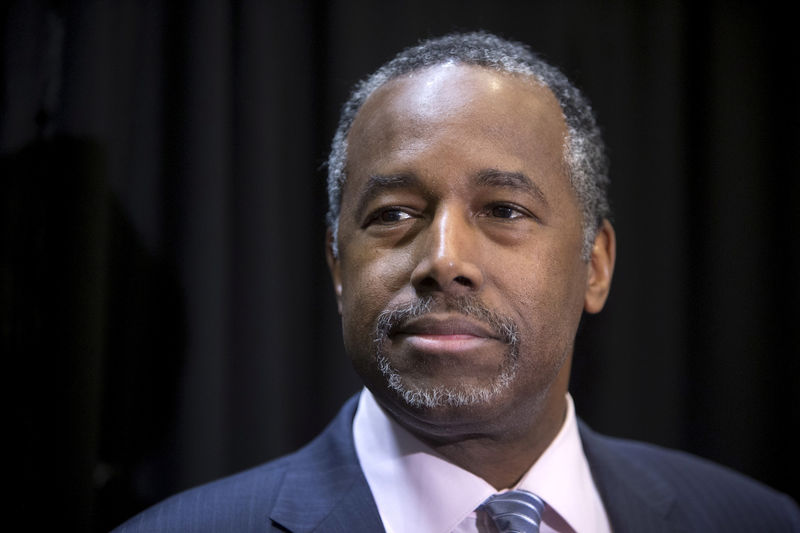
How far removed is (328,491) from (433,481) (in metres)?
0.21

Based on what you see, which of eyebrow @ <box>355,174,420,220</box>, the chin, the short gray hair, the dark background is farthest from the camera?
the dark background

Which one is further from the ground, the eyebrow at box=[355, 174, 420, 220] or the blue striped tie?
the eyebrow at box=[355, 174, 420, 220]

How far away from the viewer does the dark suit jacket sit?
1.23m

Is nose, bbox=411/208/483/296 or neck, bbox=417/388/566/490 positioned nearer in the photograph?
nose, bbox=411/208/483/296

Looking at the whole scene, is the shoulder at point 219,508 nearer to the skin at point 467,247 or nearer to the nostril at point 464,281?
the skin at point 467,247

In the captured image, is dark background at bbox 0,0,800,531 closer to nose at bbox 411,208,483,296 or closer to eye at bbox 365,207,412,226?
eye at bbox 365,207,412,226

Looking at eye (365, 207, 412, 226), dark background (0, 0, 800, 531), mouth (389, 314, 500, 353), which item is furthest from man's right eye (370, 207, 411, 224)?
dark background (0, 0, 800, 531)

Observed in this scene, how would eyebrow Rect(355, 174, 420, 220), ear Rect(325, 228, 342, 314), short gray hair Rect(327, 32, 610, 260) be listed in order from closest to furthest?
eyebrow Rect(355, 174, 420, 220) → short gray hair Rect(327, 32, 610, 260) → ear Rect(325, 228, 342, 314)

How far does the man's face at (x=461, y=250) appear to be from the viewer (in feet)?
3.70

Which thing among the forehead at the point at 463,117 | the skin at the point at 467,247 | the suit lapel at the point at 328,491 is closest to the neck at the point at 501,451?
the skin at the point at 467,247

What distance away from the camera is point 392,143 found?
1.26m

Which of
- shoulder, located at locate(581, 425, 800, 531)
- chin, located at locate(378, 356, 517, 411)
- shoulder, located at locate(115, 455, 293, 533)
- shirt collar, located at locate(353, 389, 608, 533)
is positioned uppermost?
chin, located at locate(378, 356, 517, 411)

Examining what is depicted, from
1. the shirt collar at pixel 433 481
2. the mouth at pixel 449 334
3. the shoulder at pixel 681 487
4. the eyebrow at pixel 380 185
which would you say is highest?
the eyebrow at pixel 380 185

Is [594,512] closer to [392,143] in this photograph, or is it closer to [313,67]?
[392,143]
